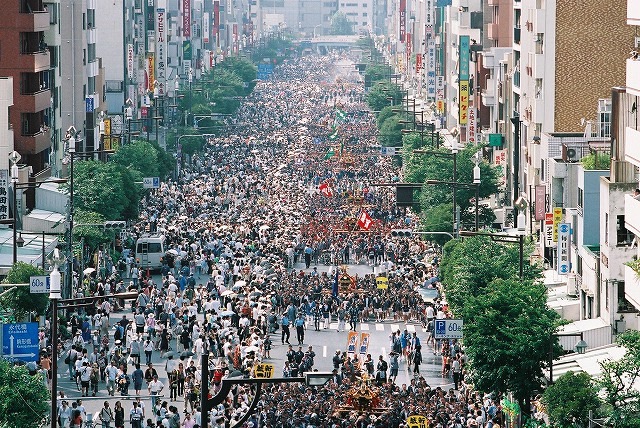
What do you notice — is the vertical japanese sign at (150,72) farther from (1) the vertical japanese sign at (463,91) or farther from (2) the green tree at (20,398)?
(2) the green tree at (20,398)

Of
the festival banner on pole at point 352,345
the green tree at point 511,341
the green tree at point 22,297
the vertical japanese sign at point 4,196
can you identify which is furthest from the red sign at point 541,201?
the green tree at point 22,297

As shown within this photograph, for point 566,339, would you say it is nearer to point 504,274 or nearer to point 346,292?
point 504,274

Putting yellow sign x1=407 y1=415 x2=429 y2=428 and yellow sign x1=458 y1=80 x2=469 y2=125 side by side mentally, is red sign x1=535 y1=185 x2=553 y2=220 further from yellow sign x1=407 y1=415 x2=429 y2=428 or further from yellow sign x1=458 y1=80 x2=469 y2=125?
yellow sign x1=458 y1=80 x2=469 y2=125

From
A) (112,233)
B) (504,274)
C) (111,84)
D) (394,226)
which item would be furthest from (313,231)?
(111,84)

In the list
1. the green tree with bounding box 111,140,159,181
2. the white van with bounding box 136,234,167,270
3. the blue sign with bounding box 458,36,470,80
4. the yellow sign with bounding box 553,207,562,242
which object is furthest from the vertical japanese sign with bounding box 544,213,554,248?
the blue sign with bounding box 458,36,470,80

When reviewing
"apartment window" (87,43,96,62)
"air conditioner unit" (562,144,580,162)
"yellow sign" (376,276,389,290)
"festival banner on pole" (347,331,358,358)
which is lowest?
"festival banner on pole" (347,331,358,358)

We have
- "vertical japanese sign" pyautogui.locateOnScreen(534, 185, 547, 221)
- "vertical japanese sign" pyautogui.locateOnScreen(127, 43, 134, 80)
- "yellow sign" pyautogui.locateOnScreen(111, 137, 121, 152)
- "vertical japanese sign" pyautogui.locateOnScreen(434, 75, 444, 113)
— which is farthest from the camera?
"vertical japanese sign" pyautogui.locateOnScreen(434, 75, 444, 113)

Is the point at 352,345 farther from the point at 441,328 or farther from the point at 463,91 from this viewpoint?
the point at 463,91

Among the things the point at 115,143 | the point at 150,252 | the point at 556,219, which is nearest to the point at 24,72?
the point at 150,252
